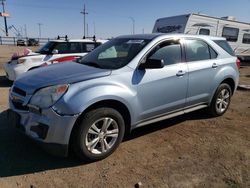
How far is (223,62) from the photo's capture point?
19.4 ft

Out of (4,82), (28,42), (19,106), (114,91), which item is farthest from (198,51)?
(28,42)

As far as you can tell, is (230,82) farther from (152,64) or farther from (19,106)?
(19,106)

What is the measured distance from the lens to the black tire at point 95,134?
12.3ft

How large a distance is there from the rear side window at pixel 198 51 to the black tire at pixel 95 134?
1.92 metres

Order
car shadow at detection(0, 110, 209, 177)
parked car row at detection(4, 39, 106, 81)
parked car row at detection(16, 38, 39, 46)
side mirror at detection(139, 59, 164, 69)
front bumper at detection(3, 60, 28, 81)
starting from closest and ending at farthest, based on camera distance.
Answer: car shadow at detection(0, 110, 209, 177)
side mirror at detection(139, 59, 164, 69)
front bumper at detection(3, 60, 28, 81)
parked car row at detection(4, 39, 106, 81)
parked car row at detection(16, 38, 39, 46)

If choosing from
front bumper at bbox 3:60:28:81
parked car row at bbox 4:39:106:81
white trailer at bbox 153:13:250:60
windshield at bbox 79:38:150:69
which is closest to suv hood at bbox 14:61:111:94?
windshield at bbox 79:38:150:69

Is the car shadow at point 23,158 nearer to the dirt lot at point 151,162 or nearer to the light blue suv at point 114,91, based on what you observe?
the dirt lot at point 151,162

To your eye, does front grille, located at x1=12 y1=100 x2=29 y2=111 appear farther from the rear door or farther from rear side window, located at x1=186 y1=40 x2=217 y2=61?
rear side window, located at x1=186 y1=40 x2=217 y2=61

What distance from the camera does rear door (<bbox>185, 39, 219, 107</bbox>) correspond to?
17.1ft

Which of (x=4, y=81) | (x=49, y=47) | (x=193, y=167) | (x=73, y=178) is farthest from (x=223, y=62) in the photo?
(x=4, y=81)

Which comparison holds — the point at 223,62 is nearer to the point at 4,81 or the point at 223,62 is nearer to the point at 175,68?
the point at 175,68

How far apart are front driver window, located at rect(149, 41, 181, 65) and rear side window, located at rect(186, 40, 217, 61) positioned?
0.82 feet

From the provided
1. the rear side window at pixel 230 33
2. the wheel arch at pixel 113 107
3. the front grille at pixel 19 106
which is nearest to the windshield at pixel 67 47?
the front grille at pixel 19 106

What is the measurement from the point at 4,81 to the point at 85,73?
284 inches
